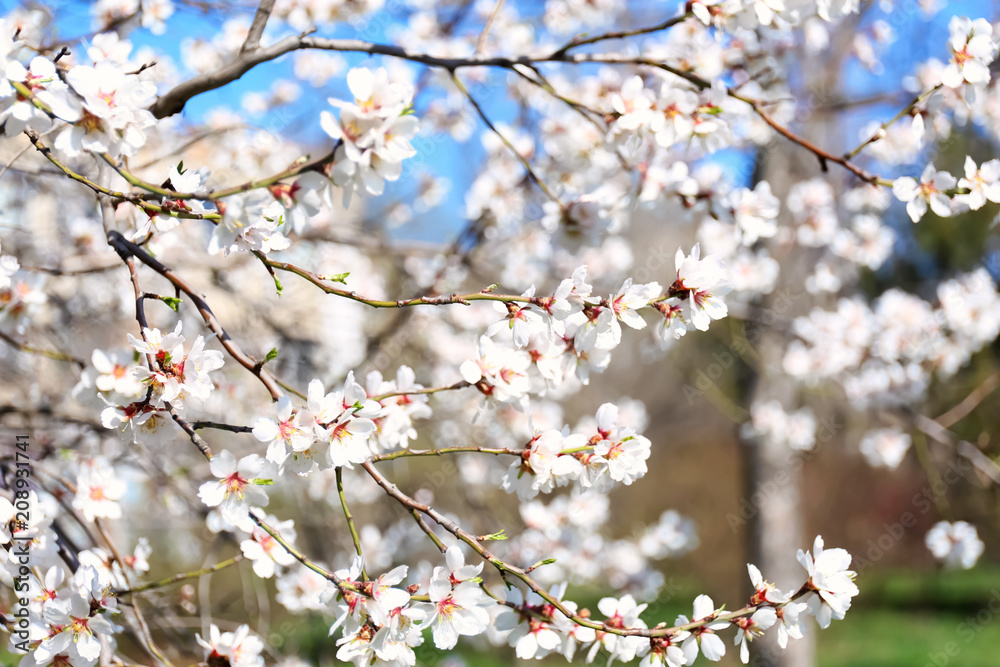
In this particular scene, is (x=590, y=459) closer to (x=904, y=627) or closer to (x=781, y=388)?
(x=781, y=388)

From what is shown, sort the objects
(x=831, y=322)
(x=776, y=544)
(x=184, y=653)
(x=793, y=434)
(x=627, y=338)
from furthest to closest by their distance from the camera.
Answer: (x=627, y=338) → (x=776, y=544) → (x=793, y=434) → (x=831, y=322) → (x=184, y=653)

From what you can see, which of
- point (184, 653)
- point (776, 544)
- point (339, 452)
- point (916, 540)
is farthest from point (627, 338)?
point (339, 452)

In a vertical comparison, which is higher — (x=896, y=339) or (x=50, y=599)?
(x=896, y=339)

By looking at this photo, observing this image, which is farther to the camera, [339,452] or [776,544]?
[776,544]

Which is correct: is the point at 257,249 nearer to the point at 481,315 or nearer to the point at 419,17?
the point at 481,315

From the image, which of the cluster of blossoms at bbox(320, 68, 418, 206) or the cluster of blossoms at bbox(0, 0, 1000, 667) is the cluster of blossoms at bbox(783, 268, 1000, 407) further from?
the cluster of blossoms at bbox(320, 68, 418, 206)

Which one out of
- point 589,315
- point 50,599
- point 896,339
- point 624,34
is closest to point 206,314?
point 50,599

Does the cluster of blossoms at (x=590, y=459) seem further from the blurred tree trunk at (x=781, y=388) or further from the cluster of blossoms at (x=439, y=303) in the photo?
the blurred tree trunk at (x=781, y=388)

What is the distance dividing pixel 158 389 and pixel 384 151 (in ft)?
1.71

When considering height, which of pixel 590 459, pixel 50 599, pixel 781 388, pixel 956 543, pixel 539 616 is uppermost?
pixel 781 388

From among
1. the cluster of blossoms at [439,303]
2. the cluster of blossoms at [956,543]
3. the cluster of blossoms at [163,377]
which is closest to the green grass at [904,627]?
the cluster of blossoms at [956,543]

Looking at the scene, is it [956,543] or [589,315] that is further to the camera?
[956,543]

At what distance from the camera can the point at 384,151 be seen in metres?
0.94

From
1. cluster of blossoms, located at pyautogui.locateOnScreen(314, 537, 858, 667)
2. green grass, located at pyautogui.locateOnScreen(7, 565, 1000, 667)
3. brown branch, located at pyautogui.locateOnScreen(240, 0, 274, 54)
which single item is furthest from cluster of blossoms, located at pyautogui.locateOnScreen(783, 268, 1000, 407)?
brown branch, located at pyautogui.locateOnScreen(240, 0, 274, 54)
